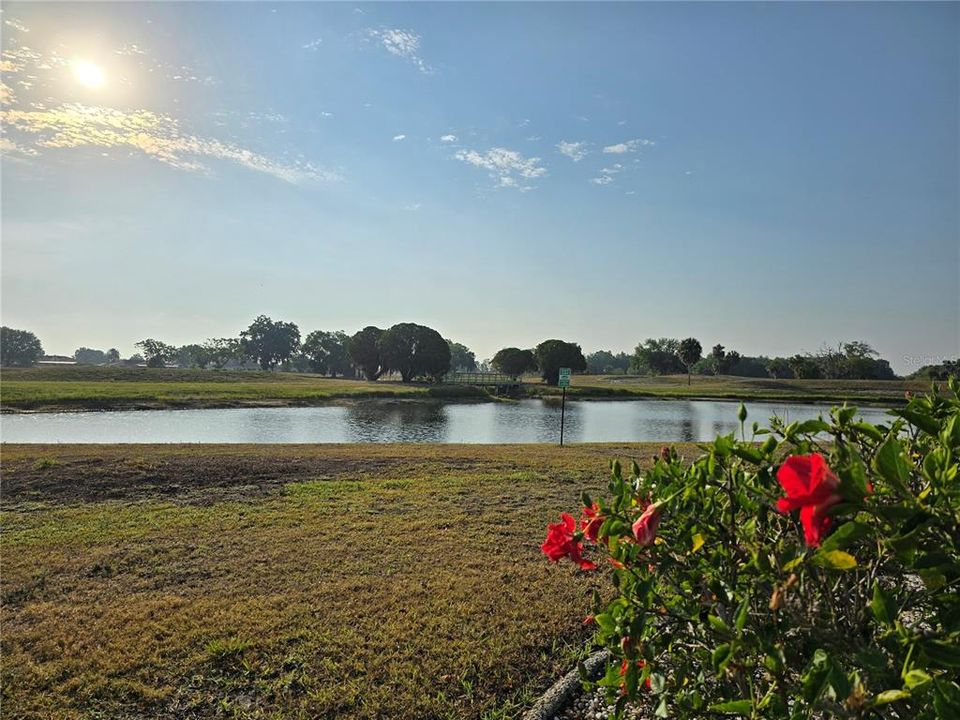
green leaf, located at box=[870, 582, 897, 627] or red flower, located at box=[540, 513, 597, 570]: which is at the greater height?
green leaf, located at box=[870, 582, 897, 627]

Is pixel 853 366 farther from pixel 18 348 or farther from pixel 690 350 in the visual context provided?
pixel 18 348

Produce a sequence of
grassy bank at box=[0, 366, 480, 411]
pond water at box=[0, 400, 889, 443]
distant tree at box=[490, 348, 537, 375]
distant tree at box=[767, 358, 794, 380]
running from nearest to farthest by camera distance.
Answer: pond water at box=[0, 400, 889, 443], grassy bank at box=[0, 366, 480, 411], distant tree at box=[490, 348, 537, 375], distant tree at box=[767, 358, 794, 380]

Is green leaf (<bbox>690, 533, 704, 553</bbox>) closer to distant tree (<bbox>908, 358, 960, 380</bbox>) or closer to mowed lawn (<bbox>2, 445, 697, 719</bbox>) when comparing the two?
distant tree (<bbox>908, 358, 960, 380</bbox>)

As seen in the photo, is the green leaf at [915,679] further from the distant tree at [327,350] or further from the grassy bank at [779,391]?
the distant tree at [327,350]

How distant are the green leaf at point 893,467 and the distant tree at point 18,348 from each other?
371 ft

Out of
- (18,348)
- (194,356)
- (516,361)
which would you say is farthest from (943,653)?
(18,348)

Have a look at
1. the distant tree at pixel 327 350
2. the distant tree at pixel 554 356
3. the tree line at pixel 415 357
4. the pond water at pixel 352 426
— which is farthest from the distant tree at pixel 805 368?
the distant tree at pixel 327 350

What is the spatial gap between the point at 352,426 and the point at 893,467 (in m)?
21.8

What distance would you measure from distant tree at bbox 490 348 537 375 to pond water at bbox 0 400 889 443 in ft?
115

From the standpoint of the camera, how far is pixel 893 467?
793 millimetres

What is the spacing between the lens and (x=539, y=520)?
18.7ft

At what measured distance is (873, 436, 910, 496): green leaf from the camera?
783mm

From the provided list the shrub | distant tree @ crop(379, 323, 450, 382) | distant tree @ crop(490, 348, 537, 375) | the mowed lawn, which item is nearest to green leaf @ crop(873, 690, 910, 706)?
the shrub

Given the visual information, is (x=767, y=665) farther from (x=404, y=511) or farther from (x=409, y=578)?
(x=404, y=511)
